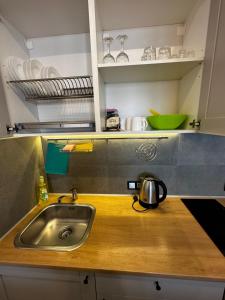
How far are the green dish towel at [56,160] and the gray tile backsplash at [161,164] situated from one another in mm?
58

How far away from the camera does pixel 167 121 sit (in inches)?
34.1

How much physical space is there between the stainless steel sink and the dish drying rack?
33.6 inches

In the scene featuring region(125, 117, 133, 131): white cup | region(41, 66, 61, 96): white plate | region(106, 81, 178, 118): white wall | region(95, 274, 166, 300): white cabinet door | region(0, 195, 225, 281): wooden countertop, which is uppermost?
region(41, 66, 61, 96): white plate

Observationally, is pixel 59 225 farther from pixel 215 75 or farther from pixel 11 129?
pixel 215 75

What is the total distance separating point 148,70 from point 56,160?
0.98 metres

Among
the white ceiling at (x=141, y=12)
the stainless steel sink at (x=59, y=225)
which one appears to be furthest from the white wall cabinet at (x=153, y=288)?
the white ceiling at (x=141, y=12)

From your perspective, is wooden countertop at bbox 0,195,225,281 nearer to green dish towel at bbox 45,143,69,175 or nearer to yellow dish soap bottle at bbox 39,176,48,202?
yellow dish soap bottle at bbox 39,176,48,202

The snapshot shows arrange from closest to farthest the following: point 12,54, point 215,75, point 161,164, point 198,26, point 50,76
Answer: point 215,75 < point 198,26 < point 12,54 < point 50,76 < point 161,164

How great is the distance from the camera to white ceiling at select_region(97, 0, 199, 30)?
0.80 meters

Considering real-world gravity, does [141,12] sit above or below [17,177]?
above

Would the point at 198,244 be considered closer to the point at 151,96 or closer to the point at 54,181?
the point at 151,96

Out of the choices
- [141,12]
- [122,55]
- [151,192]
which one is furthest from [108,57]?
[151,192]

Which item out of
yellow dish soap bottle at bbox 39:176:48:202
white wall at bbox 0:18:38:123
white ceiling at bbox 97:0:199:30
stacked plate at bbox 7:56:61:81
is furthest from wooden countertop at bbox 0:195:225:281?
white ceiling at bbox 97:0:199:30

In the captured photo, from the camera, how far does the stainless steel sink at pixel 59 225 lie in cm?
101
